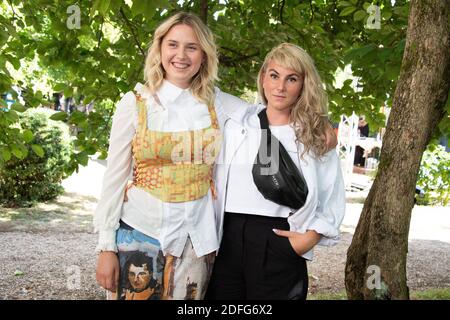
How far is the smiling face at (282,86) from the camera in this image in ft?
7.71

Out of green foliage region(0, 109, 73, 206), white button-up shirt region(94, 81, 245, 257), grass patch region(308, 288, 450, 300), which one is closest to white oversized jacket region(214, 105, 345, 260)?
white button-up shirt region(94, 81, 245, 257)

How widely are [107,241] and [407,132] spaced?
64.4 inches

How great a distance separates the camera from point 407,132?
2.78 metres

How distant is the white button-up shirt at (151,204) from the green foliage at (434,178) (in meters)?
12.0

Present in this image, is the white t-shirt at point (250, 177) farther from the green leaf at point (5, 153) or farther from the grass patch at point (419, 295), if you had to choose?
the grass patch at point (419, 295)

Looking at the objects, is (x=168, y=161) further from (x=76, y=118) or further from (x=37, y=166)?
(x=37, y=166)

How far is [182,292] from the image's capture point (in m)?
2.23

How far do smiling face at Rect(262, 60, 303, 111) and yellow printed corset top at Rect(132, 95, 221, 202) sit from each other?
388 mm

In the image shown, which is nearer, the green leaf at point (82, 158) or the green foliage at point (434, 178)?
the green leaf at point (82, 158)

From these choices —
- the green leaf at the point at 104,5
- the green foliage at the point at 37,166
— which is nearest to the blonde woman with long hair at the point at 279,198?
the green leaf at the point at 104,5

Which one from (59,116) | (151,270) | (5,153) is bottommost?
(151,270)

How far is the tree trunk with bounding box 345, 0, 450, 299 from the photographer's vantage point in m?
2.79

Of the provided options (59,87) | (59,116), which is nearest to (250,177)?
(59,116)

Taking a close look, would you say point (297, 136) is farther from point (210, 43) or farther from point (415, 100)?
point (415, 100)
